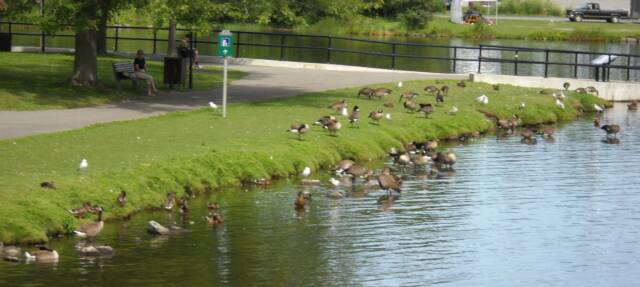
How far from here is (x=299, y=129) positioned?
98.5 ft

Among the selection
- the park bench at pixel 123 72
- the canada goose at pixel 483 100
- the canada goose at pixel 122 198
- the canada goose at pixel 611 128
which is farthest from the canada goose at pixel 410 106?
the canada goose at pixel 122 198

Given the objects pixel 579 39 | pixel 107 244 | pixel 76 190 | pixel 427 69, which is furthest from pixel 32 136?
pixel 579 39

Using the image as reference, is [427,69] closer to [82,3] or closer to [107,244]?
[82,3]

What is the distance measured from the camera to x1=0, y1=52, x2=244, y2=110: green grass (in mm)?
34375

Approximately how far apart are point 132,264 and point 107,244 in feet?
4.42

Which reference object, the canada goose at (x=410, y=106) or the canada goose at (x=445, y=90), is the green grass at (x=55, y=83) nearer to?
the canada goose at (x=410, y=106)

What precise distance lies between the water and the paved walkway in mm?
6319

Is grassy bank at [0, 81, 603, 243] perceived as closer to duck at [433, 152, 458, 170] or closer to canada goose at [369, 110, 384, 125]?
canada goose at [369, 110, 384, 125]

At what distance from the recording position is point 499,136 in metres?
37.8

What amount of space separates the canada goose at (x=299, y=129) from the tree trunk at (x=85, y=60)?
8639 mm

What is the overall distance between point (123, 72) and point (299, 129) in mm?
9458

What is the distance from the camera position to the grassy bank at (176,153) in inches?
853

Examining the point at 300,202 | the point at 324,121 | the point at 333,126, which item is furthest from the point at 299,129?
the point at 300,202

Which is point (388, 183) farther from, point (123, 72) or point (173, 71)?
point (173, 71)
